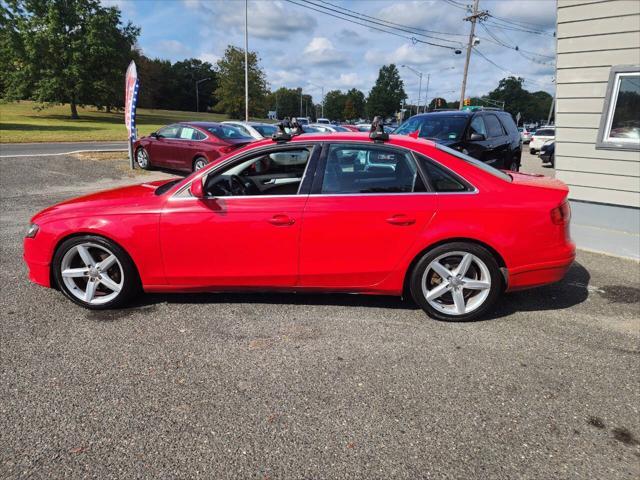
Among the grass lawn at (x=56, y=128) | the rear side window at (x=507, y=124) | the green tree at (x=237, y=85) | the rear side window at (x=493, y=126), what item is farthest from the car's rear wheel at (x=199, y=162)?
the green tree at (x=237, y=85)

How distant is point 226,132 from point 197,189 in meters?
9.53

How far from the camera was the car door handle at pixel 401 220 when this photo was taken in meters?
3.55

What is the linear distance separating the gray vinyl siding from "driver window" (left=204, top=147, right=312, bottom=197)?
4.52 m

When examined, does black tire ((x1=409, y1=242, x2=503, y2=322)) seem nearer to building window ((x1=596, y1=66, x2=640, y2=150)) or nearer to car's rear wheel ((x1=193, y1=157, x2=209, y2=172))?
building window ((x1=596, y1=66, x2=640, y2=150))

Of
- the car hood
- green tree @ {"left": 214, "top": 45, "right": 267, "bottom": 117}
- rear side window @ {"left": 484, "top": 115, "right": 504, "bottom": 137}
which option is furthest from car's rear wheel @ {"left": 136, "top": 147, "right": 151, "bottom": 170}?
green tree @ {"left": 214, "top": 45, "right": 267, "bottom": 117}

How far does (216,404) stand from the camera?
104 inches

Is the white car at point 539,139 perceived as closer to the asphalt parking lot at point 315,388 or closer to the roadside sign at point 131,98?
the roadside sign at point 131,98

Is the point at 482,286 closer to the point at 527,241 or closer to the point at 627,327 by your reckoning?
the point at 527,241

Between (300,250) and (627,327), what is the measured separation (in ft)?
9.28

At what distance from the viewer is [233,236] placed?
3623mm

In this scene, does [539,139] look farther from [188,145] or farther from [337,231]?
[337,231]

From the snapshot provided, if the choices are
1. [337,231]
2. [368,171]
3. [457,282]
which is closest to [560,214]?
[457,282]

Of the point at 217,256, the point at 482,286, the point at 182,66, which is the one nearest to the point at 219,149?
the point at 217,256

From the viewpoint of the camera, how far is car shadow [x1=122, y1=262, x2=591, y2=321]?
4.07 meters
